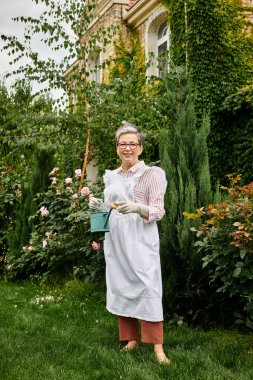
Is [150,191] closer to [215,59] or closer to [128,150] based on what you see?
[128,150]

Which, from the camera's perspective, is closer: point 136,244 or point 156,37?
point 136,244

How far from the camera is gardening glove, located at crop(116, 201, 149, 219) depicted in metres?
3.85

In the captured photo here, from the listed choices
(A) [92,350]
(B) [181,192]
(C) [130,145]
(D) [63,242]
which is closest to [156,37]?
(D) [63,242]

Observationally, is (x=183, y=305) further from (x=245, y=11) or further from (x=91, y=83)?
(x=245, y=11)

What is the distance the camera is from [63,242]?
7699mm

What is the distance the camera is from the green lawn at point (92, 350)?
12.5 ft

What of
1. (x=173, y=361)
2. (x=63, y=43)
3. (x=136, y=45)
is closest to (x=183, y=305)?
(x=173, y=361)

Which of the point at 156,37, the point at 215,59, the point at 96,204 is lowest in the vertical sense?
the point at 96,204

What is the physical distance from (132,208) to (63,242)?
402 centimetres

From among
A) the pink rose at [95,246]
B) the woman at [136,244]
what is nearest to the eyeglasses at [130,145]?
the woman at [136,244]

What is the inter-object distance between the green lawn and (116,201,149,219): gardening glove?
3.76 feet

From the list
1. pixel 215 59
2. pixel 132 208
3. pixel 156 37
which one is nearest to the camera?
pixel 132 208

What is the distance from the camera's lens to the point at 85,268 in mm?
7234

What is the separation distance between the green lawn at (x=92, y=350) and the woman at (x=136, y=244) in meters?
0.25
